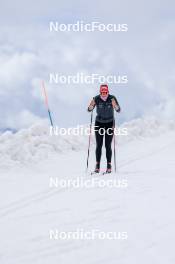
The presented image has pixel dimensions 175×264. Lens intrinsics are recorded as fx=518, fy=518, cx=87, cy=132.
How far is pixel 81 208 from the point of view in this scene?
9781mm

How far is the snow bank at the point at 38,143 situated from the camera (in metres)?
17.2

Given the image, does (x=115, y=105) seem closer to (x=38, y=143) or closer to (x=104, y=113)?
(x=104, y=113)

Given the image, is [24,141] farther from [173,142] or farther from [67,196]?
[67,196]

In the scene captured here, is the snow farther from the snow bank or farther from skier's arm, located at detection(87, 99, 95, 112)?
skier's arm, located at detection(87, 99, 95, 112)

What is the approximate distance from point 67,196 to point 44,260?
406cm

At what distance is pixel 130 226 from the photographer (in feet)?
26.9

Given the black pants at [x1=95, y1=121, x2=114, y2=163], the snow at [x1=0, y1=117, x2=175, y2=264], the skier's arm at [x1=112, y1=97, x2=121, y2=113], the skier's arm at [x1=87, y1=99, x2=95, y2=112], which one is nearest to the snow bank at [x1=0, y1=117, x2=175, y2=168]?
the snow at [x1=0, y1=117, x2=175, y2=264]

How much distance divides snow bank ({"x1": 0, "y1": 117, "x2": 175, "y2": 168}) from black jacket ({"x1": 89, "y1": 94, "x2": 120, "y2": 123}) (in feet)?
12.5

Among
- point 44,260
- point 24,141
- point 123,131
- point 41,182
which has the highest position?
point 123,131

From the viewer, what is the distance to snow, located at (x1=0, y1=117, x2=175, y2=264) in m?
7.20

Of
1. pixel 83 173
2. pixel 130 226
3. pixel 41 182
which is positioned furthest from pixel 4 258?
pixel 83 173

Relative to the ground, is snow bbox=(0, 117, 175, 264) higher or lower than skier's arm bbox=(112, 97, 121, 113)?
lower

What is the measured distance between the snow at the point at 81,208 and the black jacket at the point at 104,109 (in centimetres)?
155

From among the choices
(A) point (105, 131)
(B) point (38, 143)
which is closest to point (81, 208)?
(A) point (105, 131)
